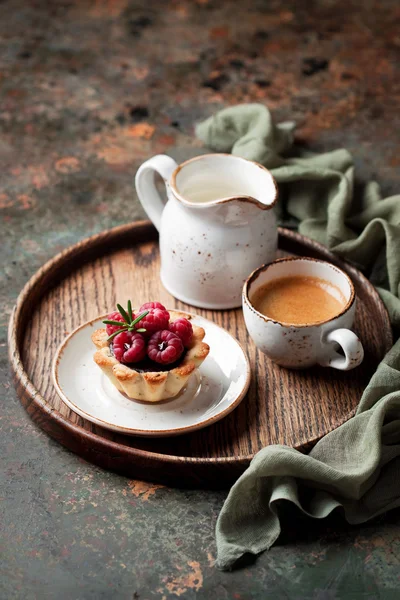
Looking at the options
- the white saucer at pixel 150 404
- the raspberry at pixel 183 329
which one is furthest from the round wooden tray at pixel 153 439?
the raspberry at pixel 183 329

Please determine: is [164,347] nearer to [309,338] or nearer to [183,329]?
[183,329]

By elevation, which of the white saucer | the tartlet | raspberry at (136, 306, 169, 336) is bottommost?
the white saucer

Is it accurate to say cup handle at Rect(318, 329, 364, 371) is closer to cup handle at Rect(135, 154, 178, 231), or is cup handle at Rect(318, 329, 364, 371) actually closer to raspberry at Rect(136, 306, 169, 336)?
raspberry at Rect(136, 306, 169, 336)

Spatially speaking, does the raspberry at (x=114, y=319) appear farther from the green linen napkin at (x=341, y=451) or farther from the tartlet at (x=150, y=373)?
the green linen napkin at (x=341, y=451)

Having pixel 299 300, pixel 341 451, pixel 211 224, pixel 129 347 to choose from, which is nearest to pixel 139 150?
pixel 211 224

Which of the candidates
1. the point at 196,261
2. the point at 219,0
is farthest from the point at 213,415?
the point at 219,0

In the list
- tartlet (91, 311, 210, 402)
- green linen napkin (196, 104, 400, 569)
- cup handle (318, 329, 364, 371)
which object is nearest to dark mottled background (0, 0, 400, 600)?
green linen napkin (196, 104, 400, 569)
